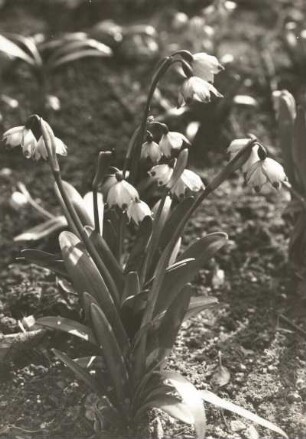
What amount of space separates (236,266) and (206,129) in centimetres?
100

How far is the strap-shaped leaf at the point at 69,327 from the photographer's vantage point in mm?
2338

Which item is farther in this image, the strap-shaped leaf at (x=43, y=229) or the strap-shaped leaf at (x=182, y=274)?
the strap-shaped leaf at (x=43, y=229)

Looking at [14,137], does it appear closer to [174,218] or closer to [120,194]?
[120,194]

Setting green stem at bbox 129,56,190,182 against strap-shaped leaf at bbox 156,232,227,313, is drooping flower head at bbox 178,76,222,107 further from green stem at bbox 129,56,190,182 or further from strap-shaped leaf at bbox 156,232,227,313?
strap-shaped leaf at bbox 156,232,227,313

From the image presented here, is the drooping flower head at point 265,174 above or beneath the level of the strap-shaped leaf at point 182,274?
above

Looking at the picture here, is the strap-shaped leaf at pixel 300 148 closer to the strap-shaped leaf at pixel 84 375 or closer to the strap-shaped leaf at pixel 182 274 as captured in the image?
the strap-shaped leaf at pixel 182 274

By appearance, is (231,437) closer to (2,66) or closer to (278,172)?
(278,172)

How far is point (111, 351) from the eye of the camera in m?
2.19

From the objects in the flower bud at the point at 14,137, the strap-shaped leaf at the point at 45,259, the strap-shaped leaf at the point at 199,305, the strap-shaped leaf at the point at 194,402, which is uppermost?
the flower bud at the point at 14,137

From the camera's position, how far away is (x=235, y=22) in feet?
16.6

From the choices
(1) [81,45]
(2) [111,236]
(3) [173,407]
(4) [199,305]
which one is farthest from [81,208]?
(1) [81,45]

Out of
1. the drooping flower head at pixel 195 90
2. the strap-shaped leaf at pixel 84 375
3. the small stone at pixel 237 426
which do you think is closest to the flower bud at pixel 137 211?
the drooping flower head at pixel 195 90

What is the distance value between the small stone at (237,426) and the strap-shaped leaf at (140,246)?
561 millimetres

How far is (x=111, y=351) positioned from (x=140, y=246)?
14.3 inches
